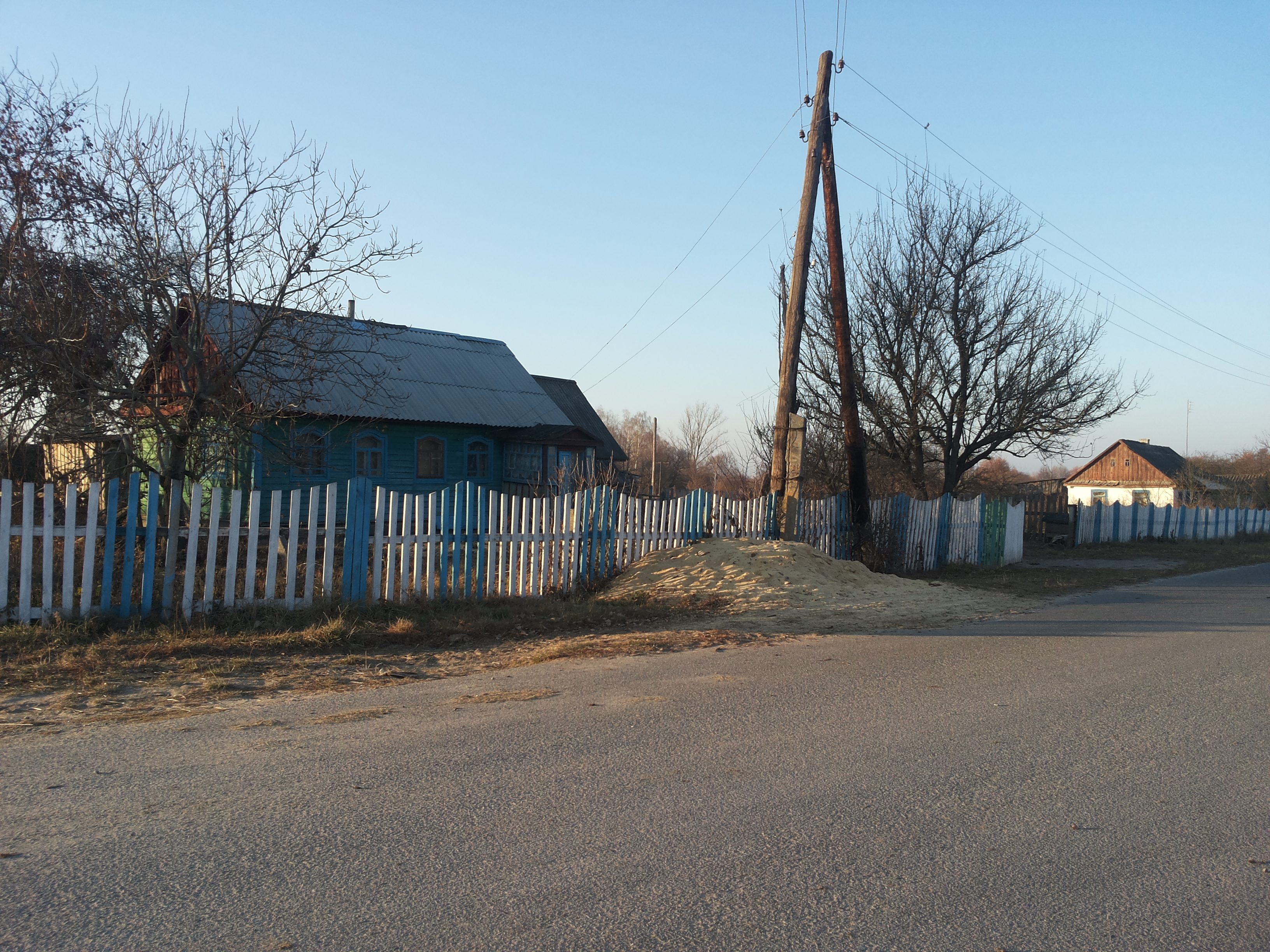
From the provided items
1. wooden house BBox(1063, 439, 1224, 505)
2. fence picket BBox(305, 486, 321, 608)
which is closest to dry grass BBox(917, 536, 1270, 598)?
fence picket BBox(305, 486, 321, 608)

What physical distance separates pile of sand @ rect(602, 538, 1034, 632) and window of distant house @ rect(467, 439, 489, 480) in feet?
45.9

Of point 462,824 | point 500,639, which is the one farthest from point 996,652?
point 462,824

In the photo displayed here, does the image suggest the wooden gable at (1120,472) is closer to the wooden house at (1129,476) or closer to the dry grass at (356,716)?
the wooden house at (1129,476)

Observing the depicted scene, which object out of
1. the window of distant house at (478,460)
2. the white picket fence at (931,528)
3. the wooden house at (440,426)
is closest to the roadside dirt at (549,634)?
the white picket fence at (931,528)

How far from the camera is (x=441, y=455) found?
80.6 feet

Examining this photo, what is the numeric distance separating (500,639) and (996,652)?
473 centimetres

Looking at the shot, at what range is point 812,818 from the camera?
12.9ft

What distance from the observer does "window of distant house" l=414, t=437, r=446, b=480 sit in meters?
23.9

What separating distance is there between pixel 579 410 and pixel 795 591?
2721cm

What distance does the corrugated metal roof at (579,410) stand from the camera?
1428 inches

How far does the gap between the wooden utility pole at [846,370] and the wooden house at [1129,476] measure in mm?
49946

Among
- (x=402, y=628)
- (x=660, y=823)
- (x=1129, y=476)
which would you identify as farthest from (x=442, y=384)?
(x=1129, y=476)

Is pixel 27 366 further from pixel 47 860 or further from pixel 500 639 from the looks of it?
pixel 47 860

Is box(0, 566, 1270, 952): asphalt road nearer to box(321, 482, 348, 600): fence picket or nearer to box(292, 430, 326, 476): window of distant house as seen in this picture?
box(321, 482, 348, 600): fence picket
